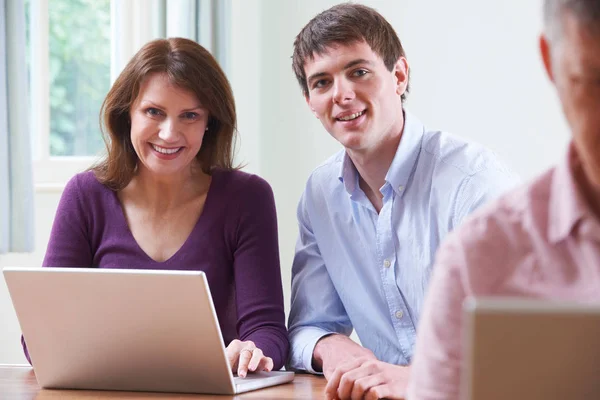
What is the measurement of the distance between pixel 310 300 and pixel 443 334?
4.01 ft

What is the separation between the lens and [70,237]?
2.08 meters

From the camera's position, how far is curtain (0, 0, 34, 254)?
3.12 m

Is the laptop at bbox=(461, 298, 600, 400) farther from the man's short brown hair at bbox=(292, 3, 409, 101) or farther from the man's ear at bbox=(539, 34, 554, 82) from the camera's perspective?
the man's short brown hair at bbox=(292, 3, 409, 101)

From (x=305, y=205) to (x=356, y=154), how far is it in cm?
20

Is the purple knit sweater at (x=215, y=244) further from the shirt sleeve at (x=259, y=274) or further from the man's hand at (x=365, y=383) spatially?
the man's hand at (x=365, y=383)

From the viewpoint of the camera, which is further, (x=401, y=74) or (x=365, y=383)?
(x=401, y=74)

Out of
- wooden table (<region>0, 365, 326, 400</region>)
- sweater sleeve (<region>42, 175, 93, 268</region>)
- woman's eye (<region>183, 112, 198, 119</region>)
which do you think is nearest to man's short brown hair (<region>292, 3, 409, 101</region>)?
woman's eye (<region>183, 112, 198, 119</region>)

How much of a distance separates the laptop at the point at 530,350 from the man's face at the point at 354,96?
4.56 ft

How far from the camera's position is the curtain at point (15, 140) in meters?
3.12

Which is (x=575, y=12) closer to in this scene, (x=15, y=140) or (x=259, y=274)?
(x=259, y=274)

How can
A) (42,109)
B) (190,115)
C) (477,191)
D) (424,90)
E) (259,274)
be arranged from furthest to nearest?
(42,109) < (424,90) < (190,115) < (259,274) < (477,191)

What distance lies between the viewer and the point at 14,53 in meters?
3.14

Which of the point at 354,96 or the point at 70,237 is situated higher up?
the point at 354,96

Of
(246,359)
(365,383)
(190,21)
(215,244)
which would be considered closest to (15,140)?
(190,21)
